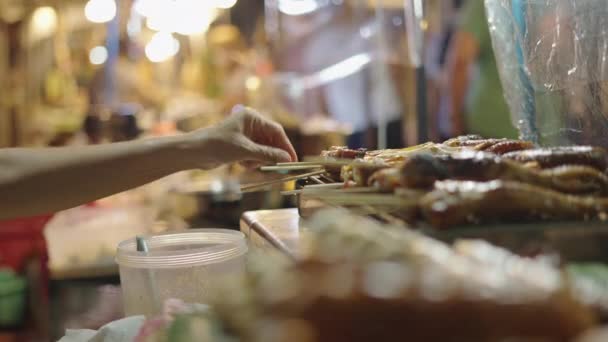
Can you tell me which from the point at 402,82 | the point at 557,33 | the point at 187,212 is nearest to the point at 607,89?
the point at 557,33

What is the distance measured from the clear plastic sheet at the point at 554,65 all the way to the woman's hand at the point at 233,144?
127 cm

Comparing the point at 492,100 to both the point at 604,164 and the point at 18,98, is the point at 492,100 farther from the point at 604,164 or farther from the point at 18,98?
the point at 18,98

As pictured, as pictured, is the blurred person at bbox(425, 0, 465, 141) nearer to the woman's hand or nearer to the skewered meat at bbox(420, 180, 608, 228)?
the woman's hand

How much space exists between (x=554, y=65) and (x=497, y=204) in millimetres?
1483

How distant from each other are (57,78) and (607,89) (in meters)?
7.69

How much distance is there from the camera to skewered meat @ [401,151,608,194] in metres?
1.63

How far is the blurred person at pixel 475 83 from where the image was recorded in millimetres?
4500

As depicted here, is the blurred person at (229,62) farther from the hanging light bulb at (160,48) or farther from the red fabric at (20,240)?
the red fabric at (20,240)

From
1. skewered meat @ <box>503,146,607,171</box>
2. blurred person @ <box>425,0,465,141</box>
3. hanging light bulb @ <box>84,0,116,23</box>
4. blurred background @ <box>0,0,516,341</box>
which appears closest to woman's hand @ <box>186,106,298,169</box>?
skewered meat @ <box>503,146,607,171</box>

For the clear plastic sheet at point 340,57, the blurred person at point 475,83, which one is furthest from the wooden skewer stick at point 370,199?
the clear plastic sheet at point 340,57

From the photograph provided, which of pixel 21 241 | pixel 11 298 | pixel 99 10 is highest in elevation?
pixel 99 10

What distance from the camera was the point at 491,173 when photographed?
169cm

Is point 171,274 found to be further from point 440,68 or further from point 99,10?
point 99,10

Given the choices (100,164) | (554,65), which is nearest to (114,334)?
(100,164)
